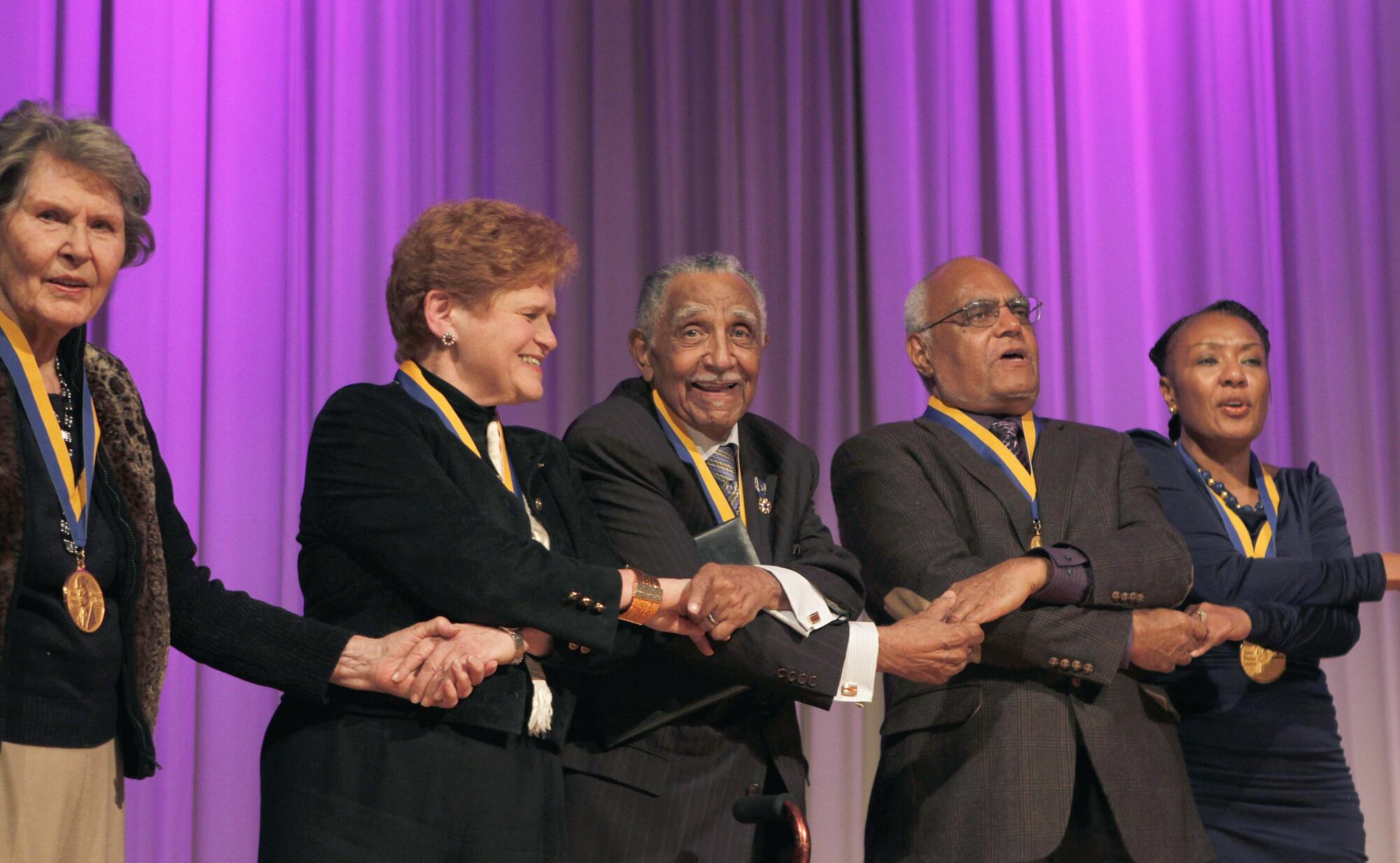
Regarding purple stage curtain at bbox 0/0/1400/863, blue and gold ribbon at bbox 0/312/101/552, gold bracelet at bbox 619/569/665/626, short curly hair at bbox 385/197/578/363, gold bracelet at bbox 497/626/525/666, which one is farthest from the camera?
purple stage curtain at bbox 0/0/1400/863

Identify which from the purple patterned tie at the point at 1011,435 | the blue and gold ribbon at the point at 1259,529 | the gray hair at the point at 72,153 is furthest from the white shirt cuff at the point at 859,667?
the gray hair at the point at 72,153

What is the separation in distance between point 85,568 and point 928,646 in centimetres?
159

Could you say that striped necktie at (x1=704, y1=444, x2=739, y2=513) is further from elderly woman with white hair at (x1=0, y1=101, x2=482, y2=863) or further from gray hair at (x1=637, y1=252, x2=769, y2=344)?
elderly woman with white hair at (x1=0, y1=101, x2=482, y2=863)

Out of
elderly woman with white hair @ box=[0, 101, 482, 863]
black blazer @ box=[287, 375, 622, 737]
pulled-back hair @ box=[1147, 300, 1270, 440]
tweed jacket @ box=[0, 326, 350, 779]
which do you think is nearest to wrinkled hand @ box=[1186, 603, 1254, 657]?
pulled-back hair @ box=[1147, 300, 1270, 440]

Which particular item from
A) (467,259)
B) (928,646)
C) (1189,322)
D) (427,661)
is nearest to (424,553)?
(427,661)

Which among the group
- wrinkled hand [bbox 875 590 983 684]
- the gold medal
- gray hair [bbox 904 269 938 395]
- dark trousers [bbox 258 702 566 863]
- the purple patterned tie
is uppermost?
gray hair [bbox 904 269 938 395]

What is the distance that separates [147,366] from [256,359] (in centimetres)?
31

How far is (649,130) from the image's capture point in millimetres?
5137

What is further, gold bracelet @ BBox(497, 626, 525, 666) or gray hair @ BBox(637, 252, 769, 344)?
gray hair @ BBox(637, 252, 769, 344)

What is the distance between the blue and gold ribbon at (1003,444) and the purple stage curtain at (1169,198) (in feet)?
5.64

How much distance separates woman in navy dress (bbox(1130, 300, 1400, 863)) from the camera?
3.41 m

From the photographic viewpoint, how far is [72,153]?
227 centimetres

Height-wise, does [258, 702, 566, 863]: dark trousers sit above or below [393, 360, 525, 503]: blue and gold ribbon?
below

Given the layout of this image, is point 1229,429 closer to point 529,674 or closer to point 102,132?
point 529,674
